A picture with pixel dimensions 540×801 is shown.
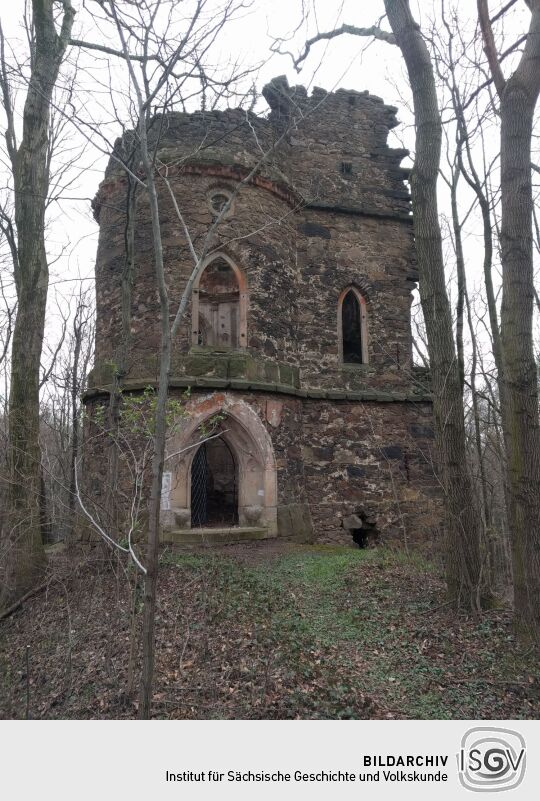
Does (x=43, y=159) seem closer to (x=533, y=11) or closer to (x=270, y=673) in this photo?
(x=533, y=11)

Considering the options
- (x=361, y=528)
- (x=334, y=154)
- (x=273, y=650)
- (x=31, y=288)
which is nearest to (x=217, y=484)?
(x=361, y=528)

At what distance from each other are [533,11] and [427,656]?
6.01 m

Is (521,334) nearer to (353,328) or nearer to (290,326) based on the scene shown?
(290,326)

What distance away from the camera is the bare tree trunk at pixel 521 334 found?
476 cm

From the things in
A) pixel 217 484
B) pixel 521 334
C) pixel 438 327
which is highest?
pixel 438 327

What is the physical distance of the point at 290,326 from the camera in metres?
10.3

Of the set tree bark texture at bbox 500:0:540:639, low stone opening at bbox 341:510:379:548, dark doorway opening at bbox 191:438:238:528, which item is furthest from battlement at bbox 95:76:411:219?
low stone opening at bbox 341:510:379:548

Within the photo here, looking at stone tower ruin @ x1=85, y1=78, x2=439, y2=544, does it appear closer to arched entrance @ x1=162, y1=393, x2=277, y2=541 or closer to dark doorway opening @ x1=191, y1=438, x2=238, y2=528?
arched entrance @ x1=162, y1=393, x2=277, y2=541

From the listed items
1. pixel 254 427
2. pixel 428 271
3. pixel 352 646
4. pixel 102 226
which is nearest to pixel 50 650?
pixel 352 646

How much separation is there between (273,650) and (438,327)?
3.68m

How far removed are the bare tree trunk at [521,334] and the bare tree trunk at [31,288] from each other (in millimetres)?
5764

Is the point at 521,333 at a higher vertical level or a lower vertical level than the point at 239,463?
higher

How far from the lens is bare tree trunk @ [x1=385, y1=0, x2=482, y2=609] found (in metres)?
5.65

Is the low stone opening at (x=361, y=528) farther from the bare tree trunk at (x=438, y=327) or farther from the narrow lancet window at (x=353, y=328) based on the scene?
the bare tree trunk at (x=438, y=327)
